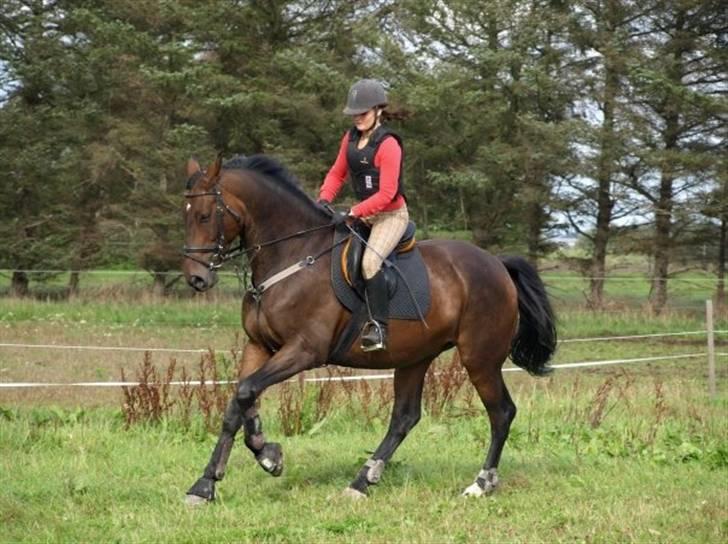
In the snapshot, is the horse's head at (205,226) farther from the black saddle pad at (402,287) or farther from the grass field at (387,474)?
the grass field at (387,474)

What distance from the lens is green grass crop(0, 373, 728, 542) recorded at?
6117 mm

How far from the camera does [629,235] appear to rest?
28.0 m

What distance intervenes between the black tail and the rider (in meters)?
1.51

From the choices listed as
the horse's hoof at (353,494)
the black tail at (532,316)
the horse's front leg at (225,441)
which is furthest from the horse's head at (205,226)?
the black tail at (532,316)

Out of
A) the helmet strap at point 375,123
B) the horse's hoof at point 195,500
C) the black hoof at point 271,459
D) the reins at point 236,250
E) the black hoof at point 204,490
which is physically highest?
the helmet strap at point 375,123

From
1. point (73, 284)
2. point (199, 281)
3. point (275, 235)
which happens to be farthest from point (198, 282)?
point (73, 284)

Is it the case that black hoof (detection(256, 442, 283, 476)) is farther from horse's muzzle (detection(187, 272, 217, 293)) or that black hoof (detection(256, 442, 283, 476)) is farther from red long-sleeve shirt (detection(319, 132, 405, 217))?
red long-sleeve shirt (detection(319, 132, 405, 217))

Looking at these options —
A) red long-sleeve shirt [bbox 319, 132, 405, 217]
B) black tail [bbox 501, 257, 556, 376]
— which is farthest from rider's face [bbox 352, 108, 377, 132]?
black tail [bbox 501, 257, 556, 376]

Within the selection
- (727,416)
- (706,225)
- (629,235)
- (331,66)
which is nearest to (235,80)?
(331,66)

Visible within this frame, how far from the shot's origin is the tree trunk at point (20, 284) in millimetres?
29750

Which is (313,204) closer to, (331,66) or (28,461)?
(28,461)

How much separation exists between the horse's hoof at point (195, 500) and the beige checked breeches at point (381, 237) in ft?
6.49

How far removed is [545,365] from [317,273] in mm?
2565

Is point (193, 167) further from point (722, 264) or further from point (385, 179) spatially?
point (722, 264)
